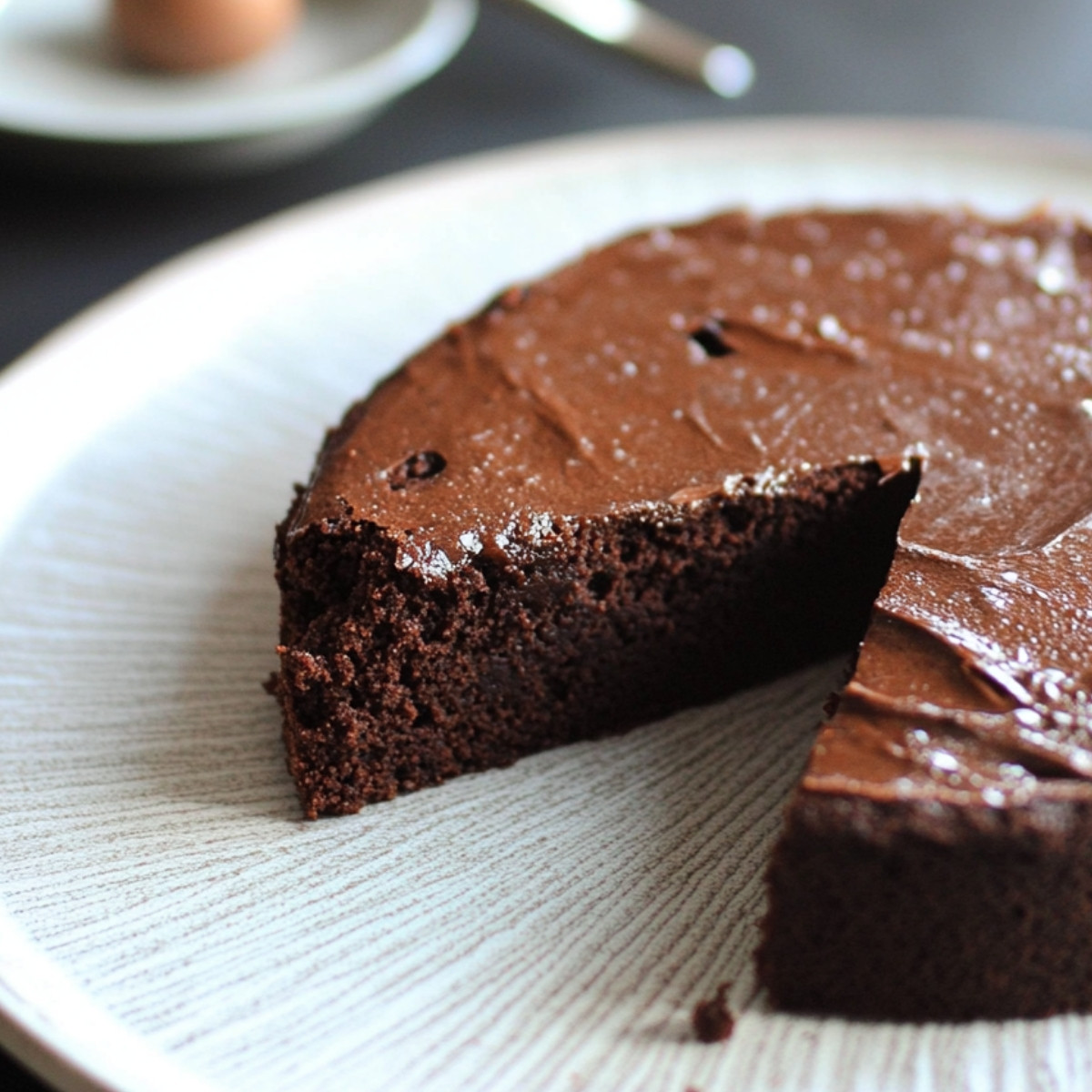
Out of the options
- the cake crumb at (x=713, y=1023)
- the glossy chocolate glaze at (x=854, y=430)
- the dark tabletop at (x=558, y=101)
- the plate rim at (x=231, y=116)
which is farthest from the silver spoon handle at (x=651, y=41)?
the cake crumb at (x=713, y=1023)

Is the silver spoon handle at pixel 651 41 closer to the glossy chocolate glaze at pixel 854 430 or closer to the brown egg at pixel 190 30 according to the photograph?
the brown egg at pixel 190 30

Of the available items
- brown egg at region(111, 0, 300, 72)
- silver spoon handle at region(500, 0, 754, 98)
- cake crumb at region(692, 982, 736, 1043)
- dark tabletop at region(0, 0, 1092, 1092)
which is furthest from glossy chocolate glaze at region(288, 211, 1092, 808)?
brown egg at region(111, 0, 300, 72)

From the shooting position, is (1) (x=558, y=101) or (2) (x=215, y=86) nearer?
(2) (x=215, y=86)

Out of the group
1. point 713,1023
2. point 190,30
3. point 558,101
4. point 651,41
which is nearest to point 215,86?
point 190,30

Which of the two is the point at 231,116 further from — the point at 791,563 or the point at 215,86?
the point at 791,563

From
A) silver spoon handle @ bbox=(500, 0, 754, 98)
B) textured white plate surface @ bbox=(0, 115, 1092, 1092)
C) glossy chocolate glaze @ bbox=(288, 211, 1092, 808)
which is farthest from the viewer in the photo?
silver spoon handle @ bbox=(500, 0, 754, 98)

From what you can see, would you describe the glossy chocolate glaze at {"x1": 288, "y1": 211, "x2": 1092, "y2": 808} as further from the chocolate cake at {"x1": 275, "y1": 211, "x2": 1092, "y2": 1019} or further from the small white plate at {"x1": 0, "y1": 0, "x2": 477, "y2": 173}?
the small white plate at {"x1": 0, "y1": 0, "x2": 477, "y2": 173}

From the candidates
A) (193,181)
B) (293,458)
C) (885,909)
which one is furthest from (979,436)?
(193,181)
